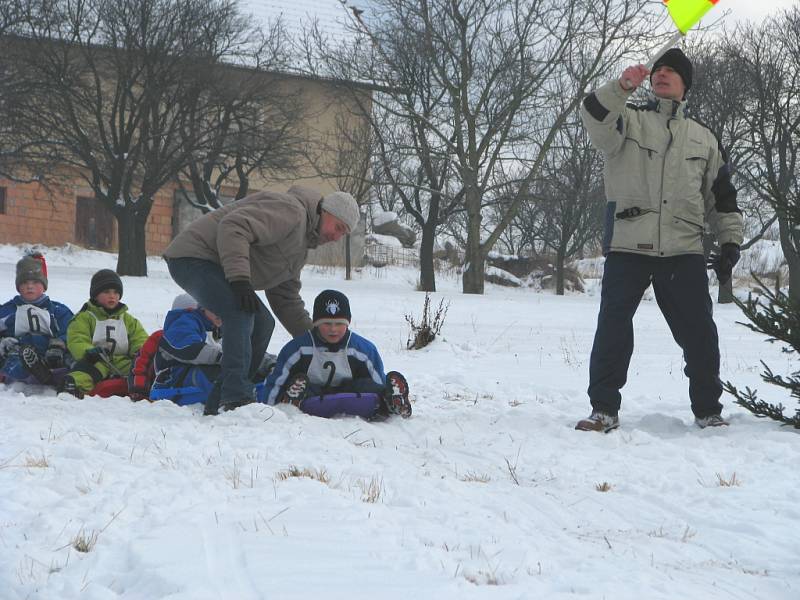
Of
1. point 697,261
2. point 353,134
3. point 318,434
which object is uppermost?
point 353,134

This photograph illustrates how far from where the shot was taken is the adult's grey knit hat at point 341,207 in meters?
5.89

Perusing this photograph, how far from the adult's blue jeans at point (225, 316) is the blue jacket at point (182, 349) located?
85 cm

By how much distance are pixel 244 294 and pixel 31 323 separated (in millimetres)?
3212

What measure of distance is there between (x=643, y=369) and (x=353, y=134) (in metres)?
21.2

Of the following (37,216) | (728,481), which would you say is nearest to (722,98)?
(728,481)

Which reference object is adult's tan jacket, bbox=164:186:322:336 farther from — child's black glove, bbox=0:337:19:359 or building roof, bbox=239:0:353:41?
building roof, bbox=239:0:353:41

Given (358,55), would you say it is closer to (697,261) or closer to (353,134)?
(353,134)

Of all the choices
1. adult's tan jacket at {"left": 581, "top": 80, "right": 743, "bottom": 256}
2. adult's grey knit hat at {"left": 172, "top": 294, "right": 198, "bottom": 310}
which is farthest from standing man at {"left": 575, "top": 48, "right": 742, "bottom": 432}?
adult's grey knit hat at {"left": 172, "top": 294, "right": 198, "bottom": 310}

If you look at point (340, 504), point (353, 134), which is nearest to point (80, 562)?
point (340, 504)

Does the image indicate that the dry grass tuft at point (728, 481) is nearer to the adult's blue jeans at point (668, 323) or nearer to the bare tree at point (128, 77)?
the adult's blue jeans at point (668, 323)

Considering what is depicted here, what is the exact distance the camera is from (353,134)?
29.1 m

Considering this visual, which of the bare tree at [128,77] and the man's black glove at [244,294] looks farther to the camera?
the bare tree at [128,77]

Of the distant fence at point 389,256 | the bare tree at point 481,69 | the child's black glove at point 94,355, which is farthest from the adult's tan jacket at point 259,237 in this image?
the distant fence at point 389,256

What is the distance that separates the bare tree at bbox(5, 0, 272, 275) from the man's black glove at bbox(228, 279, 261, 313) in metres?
18.0
